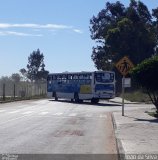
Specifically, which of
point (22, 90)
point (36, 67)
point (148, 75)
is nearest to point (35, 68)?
point (36, 67)

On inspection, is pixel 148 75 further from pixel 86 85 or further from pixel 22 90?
pixel 22 90

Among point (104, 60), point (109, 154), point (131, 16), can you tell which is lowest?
point (109, 154)

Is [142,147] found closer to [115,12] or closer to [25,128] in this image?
[25,128]

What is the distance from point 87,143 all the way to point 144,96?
47.7 metres

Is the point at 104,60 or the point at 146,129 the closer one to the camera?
the point at 146,129

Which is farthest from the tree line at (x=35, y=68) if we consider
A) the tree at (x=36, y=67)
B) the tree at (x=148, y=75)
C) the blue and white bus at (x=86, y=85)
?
the tree at (x=148, y=75)

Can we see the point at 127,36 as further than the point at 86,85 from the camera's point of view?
Yes

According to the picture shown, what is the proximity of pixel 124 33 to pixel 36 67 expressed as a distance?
3895 cm

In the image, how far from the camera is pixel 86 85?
191 feet

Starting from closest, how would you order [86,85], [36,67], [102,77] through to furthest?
[102,77] < [86,85] < [36,67]

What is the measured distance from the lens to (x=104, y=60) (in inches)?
3585

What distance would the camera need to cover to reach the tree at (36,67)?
118 metres

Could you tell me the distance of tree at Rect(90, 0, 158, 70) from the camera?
83625mm

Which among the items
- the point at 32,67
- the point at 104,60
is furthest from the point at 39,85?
the point at 32,67
